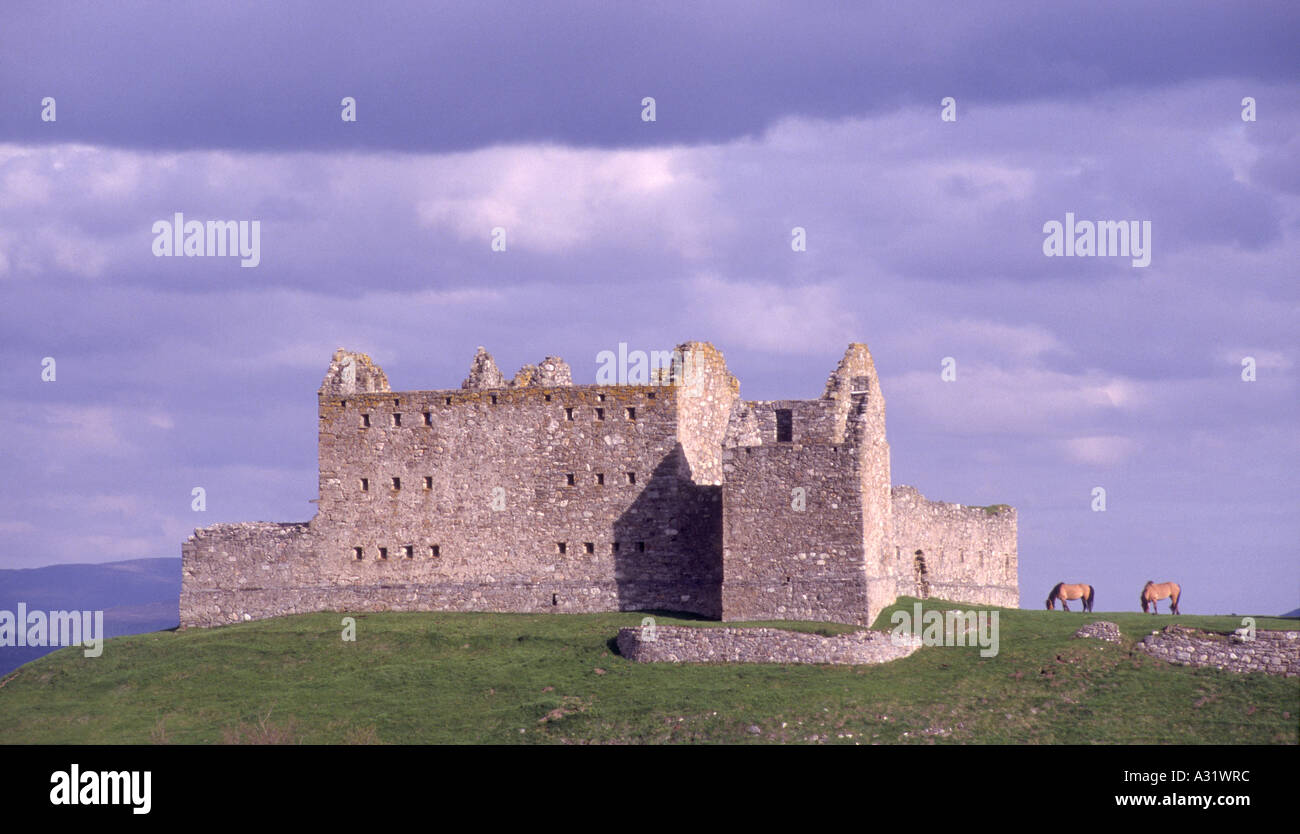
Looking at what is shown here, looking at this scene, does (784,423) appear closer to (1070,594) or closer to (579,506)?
(579,506)

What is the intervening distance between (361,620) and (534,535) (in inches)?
262

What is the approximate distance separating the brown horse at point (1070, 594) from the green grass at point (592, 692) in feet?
21.5

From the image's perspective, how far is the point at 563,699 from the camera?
47219mm

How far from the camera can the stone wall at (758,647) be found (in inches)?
1907

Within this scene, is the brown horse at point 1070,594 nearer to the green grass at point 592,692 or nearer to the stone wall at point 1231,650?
the green grass at point 592,692

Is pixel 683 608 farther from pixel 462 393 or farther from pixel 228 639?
pixel 228 639

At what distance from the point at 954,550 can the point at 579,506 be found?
53.3 ft

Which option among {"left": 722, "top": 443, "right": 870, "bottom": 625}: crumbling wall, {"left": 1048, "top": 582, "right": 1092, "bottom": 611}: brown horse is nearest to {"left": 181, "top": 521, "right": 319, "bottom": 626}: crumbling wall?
{"left": 722, "top": 443, "right": 870, "bottom": 625}: crumbling wall

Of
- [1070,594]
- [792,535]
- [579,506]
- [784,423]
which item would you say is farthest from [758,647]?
[1070,594]

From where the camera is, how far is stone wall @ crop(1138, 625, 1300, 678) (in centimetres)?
4559

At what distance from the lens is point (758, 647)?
49.1 metres

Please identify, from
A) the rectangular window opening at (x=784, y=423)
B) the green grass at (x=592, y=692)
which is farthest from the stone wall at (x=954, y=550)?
the rectangular window opening at (x=784, y=423)
